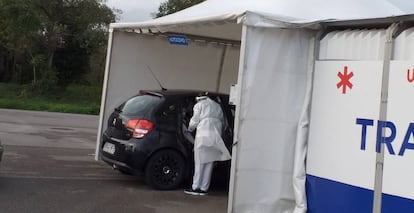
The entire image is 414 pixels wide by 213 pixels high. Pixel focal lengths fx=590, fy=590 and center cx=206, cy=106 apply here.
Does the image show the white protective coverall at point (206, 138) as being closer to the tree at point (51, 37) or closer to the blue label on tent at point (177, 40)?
the blue label on tent at point (177, 40)

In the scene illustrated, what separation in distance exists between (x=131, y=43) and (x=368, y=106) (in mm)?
5741

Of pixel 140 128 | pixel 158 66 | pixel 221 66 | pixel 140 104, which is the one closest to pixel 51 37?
pixel 221 66

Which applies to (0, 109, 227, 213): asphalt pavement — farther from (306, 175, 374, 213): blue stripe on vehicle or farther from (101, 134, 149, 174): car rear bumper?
(306, 175, 374, 213): blue stripe on vehicle

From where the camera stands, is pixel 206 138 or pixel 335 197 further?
pixel 206 138

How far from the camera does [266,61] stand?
24.6 ft

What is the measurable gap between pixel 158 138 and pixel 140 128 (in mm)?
326

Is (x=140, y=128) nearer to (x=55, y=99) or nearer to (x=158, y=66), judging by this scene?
(x=158, y=66)

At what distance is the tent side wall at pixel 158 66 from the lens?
11133 mm

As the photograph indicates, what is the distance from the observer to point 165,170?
9.52 metres

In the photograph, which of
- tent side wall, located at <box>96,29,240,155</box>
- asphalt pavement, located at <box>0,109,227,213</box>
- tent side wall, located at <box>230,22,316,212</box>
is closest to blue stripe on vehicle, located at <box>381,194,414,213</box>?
tent side wall, located at <box>230,22,316,212</box>

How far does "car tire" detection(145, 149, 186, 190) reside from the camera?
9398mm

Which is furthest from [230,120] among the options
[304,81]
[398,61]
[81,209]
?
[398,61]

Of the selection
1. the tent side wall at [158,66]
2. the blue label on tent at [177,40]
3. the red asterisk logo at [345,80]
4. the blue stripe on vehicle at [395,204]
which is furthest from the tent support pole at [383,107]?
the tent side wall at [158,66]

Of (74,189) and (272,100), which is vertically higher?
(272,100)
